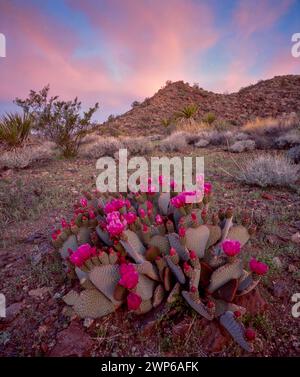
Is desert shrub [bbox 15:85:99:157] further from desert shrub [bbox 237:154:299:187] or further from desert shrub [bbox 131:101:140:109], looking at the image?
desert shrub [bbox 131:101:140:109]

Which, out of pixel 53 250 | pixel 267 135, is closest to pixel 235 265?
pixel 53 250

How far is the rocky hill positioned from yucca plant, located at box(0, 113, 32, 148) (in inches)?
562

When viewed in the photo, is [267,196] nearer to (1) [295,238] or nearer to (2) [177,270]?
(1) [295,238]

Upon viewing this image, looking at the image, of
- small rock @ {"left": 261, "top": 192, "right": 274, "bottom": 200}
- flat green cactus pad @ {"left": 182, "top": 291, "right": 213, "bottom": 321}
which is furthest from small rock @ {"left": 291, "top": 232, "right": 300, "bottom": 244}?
flat green cactus pad @ {"left": 182, "top": 291, "right": 213, "bottom": 321}

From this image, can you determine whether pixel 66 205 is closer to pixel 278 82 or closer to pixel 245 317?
pixel 245 317

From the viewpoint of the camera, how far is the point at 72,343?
1878mm

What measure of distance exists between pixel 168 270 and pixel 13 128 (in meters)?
8.42

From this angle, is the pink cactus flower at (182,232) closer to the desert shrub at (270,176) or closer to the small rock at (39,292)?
the small rock at (39,292)

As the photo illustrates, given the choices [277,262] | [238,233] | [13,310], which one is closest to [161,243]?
[238,233]

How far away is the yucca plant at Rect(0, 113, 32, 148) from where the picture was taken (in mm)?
8789

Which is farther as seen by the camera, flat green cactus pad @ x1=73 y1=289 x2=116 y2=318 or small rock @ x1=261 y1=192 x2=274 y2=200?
small rock @ x1=261 y1=192 x2=274 y2=200

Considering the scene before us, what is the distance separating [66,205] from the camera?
14.5ft

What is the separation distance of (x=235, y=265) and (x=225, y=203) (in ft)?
6.87
